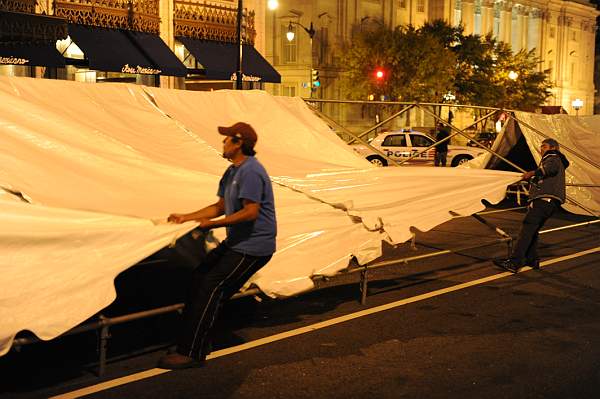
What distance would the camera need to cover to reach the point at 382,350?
7188 millimetres

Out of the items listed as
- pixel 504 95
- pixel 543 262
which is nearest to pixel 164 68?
pixel 543 262

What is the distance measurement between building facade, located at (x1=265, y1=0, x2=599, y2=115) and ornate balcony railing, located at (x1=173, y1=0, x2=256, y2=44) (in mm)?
16953

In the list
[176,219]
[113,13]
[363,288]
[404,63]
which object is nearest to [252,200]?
[176,219]

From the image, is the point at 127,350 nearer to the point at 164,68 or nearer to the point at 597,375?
the point at 597,375

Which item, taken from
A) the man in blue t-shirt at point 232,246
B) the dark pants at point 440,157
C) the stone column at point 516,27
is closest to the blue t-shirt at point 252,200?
the man in blue t-shirt at point 232,246

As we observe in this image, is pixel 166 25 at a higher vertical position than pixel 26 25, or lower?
higher

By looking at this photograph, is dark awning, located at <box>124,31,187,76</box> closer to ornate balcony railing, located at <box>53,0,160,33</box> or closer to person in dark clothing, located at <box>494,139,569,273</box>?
ornate balcony railing, located at <box>53,0,160,33</box>

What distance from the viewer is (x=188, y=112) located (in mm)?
9578

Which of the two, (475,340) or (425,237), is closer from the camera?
(475,340)

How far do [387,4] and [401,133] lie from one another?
29745 millimetres

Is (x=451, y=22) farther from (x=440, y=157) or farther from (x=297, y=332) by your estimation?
(x=297, y=332)

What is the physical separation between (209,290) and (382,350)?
5.98ft

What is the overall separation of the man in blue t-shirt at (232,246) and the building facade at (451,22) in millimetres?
43060

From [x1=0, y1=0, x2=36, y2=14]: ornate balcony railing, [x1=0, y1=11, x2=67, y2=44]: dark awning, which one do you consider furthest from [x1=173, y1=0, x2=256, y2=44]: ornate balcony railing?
[x1=0, y1=0, x2=36, y2=14]: ornate balcony railing
